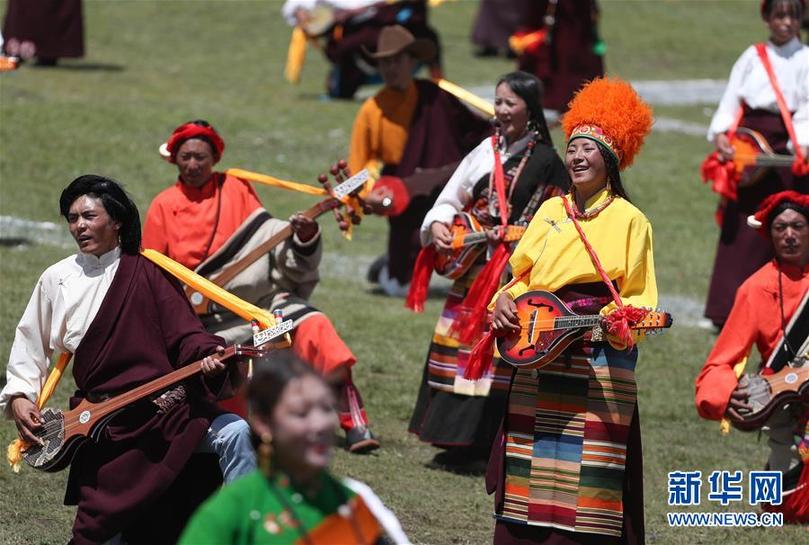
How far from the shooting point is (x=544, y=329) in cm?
573

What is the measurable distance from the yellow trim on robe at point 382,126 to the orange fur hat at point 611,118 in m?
5.05

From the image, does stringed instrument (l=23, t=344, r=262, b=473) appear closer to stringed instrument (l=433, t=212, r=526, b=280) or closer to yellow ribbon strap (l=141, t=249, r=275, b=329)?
yellow ribbon strap (l=141, t=249, r=275, b=329)

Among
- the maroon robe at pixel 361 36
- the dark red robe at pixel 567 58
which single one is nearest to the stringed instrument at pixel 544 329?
the maroon robe at pixel 361 36

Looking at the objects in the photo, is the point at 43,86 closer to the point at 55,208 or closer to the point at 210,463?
the point at 55,208

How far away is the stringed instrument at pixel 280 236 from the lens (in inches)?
290

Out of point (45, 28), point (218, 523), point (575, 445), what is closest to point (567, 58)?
point (45, 28)

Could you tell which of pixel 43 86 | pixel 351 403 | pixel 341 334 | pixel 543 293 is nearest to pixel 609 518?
pixel 543 293

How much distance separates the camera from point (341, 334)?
10.4 meters

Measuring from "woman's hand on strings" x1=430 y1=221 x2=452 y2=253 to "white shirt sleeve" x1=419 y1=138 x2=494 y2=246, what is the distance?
25 millimetres

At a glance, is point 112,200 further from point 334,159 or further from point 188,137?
point 334,159

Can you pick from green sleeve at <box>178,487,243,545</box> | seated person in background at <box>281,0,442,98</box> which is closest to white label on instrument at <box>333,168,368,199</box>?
green sleeve at <box>178,487,243,545</box>

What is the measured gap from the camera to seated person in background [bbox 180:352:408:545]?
3793mm

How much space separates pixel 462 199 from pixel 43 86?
10.8 meters

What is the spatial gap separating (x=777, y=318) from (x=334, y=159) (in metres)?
8.88
